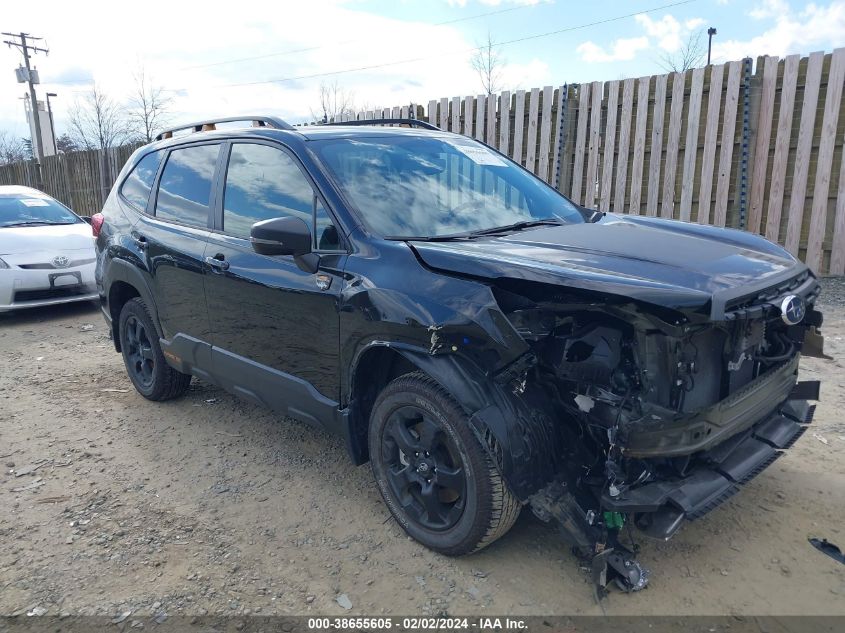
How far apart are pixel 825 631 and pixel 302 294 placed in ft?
8.42

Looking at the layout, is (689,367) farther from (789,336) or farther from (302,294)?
(302,294)

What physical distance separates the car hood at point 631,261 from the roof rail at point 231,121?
4.62 ft

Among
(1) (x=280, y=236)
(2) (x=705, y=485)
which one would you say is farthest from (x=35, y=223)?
(2) (x=705, y=485)

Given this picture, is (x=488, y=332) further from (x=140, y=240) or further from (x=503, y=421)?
(x=140, y=240)

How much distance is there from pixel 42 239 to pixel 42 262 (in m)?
0.45

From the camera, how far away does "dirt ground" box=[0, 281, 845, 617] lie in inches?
101

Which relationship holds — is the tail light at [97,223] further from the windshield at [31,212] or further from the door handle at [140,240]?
the windshield at [31,212]

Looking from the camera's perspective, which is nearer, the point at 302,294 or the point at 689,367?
the point at 689,367

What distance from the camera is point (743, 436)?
2.72 meters

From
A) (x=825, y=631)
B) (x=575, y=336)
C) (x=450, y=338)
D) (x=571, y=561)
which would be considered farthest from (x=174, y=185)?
(x=825, y=631)

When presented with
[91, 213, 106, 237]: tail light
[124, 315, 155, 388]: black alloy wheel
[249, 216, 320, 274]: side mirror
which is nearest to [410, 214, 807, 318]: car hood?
[249, 216, 320, 274]: side mirror

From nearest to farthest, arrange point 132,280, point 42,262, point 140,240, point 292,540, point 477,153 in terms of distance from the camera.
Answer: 1. point 292,540
2. point 477,153
3. point 140,240
4. point 132,280
5. point 42,262

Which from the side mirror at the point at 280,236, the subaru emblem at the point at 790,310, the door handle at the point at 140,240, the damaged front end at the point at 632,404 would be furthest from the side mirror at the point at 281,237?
the subaru emblem at the point at 790,310

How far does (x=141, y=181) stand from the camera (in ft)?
15.5
